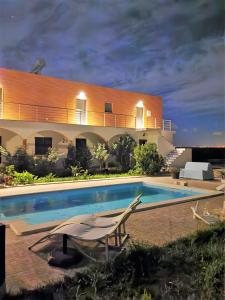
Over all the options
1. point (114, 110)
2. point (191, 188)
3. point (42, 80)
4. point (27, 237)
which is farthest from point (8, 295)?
point (114, 110)

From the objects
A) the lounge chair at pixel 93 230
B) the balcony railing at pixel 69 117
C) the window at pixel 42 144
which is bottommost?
the lounge chair at pixel 93 230

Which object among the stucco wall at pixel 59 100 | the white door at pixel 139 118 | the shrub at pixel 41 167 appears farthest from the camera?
the white door at pixel 139 118

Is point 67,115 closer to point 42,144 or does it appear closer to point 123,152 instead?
point 42,144

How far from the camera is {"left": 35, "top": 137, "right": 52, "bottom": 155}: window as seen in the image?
13311mm

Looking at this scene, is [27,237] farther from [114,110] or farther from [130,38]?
[114,110]

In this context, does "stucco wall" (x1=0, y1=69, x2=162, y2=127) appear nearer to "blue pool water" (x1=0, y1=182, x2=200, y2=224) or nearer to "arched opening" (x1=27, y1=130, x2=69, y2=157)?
"arched opening" (x1=27, y1=130, x2=69, y2=157)

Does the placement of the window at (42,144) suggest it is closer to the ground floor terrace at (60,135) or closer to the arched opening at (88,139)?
the ground floor terrace at (60,135)

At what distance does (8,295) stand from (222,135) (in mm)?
2021

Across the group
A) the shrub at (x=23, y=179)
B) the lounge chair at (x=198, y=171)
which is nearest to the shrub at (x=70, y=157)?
the shrub at (x=23, y=179)

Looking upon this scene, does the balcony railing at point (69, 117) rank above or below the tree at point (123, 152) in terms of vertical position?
above

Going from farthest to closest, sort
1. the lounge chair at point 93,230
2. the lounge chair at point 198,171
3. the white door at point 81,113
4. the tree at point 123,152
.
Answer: the white door at point 81,113 → the tree at point 123,152 → the lounge chair at point 198,171 → the lounge chair at point 93,230

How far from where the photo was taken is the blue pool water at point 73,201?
6082 mm

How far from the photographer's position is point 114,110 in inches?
618

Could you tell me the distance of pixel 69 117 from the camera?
45.8ft
